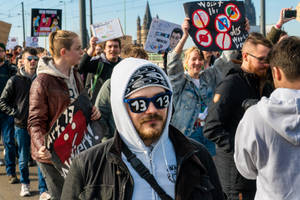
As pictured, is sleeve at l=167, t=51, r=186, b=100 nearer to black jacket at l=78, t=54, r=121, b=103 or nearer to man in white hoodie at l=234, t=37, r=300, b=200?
black jacket at l=78, t=54, r=121, b=103

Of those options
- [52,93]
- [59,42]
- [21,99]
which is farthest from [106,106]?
[21,99]

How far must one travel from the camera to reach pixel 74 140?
8.53 feet

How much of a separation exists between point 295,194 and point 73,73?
2202 millimetres

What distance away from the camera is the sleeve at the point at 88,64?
201 inches

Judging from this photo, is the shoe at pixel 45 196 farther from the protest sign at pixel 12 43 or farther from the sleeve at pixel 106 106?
the protest sign at pixel 12 43

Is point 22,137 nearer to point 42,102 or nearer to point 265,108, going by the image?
point 42,102

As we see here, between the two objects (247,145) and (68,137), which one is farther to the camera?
(68,137)

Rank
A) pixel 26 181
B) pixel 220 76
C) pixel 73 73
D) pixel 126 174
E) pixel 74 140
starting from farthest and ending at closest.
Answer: pixel 26 181
pixel 220 76
pixel 73 73
pixel 74 140
pixel 126 174

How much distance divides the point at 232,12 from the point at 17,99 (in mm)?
3201

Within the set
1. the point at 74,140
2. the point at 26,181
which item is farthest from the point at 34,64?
the point at 74,140

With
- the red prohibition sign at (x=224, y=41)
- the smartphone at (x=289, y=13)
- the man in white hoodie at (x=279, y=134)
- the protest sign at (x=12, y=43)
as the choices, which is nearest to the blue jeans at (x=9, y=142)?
the red prohibition sign at (x=224, y=41)

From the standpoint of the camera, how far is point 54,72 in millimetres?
3199

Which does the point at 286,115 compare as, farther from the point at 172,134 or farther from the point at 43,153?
the point at 43,153

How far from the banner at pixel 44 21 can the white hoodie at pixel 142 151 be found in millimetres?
9325
